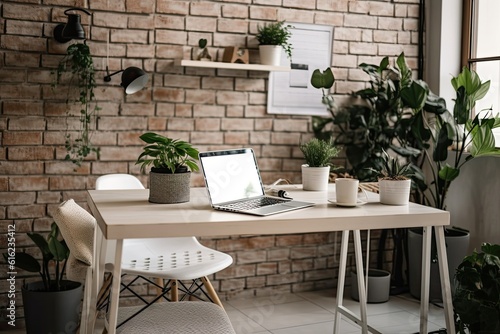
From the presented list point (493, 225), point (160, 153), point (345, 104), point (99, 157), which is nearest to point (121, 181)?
point (99, 157)

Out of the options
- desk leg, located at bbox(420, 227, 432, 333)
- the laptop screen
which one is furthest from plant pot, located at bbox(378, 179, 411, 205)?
the laptop screen

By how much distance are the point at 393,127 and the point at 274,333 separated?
1551mm

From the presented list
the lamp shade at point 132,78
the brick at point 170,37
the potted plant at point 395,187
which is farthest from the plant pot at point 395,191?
the brick at point 170,37

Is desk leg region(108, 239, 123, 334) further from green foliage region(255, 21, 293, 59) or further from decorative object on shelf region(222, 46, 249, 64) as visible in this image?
green foliage region(255, 21, 293, 59)

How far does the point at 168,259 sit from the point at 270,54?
152 centimetres

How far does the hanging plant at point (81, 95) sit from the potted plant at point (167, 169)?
1171 millimetres

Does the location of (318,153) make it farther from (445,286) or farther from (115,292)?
(115,292)

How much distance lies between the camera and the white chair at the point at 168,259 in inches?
103

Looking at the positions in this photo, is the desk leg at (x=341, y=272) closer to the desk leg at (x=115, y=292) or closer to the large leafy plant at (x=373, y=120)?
the large leafy plant at (x=373, y=120)

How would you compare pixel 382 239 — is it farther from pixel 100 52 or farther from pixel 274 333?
pixel 100 52

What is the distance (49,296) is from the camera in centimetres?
302

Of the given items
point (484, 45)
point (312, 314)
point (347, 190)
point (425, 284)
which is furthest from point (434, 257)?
point (347, 190)

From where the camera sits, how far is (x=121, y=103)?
3.57 m

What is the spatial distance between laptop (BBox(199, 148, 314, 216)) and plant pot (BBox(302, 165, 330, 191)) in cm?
27
